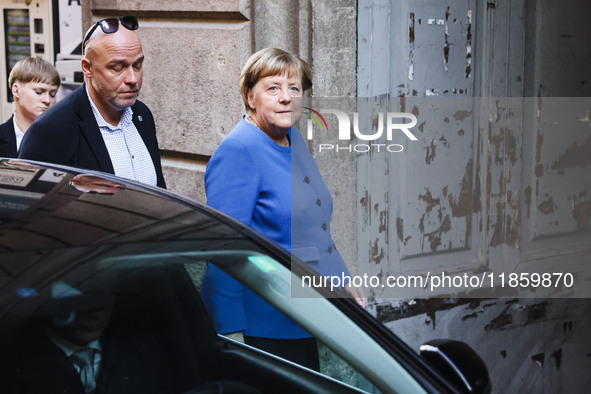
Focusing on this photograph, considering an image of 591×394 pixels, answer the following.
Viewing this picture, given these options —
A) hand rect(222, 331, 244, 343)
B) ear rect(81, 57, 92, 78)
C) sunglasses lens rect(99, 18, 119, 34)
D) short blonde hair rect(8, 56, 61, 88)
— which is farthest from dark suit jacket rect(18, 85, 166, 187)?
short blonde hair rect(8, 56, 61, 88)

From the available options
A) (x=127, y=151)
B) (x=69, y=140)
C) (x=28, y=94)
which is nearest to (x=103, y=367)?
(x=69, y=140)

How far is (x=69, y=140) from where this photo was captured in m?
3.16

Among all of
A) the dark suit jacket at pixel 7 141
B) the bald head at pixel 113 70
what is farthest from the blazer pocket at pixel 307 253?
the dark suit jacket at pixel 7 141

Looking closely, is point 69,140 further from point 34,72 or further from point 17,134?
point 34,72

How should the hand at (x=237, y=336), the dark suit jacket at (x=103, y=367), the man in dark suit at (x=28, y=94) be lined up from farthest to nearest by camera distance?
the man in dark suit at (x=28, y=94)
the hand at (x=237, y=336)
the dark suit jacket at (x=103, y=367)

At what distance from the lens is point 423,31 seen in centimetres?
491

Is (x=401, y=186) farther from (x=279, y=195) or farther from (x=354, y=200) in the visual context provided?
(x=279, y=195)

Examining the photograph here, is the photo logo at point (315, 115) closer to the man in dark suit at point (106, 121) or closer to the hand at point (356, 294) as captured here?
the man in dark suit at point (106, 121)

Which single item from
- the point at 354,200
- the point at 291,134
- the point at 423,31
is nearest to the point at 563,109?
the point at 423,31

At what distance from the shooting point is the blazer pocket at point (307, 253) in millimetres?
3084

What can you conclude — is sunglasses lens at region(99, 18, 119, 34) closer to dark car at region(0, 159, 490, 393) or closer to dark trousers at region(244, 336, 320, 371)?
dark car at region(0, 159, 490, 393)

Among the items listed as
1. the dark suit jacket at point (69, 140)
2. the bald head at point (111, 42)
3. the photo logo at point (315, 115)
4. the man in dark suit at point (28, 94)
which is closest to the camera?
the dark suit jacket at point (69, 140)

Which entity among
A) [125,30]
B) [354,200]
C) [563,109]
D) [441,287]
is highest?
[125,30]

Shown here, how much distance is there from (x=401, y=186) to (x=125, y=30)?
6.55 feet
